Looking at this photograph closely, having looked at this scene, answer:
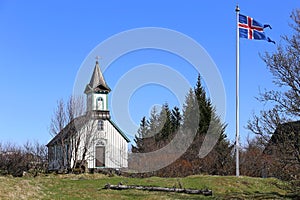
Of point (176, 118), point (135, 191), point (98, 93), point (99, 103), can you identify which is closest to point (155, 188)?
point (135, 191)

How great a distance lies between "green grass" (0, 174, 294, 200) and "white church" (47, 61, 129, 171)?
38.4 ft

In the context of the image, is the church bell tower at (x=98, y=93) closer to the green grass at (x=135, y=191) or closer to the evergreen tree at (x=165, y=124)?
the evergreen tree at (x=165, y=124)

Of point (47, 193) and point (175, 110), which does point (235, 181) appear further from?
point (175, 110)

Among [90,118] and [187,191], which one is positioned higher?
[90,118]

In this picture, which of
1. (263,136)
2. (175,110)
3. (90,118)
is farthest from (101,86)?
(263,136)

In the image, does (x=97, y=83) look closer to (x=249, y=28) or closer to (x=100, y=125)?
(x=100, y=125)

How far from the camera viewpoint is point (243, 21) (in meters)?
25.1

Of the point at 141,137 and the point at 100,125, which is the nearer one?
the point at 100,125

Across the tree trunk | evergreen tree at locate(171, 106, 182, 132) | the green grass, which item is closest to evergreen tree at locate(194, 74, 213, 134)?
evergreen tree at locate(171, 106, 182, 132)

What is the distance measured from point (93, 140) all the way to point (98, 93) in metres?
4.45

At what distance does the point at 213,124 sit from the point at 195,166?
1087 cm

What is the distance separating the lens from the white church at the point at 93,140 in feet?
115

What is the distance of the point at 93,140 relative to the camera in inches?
1444

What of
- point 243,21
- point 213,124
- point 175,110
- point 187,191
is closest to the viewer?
point 187,191
